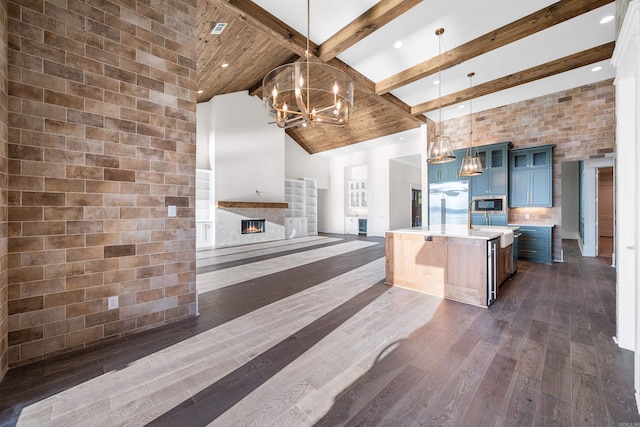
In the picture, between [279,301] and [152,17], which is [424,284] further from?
[152,17]

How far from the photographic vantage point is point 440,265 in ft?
11.4

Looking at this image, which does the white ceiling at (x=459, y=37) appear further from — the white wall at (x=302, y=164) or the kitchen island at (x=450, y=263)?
the white wall at (x=302, y=164)

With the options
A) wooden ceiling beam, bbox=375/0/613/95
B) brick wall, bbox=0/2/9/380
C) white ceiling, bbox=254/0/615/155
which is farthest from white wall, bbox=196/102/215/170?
brick wall, bbox=0/2/9/380

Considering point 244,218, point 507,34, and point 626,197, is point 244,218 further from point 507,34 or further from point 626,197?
point 626,197

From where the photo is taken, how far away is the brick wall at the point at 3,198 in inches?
71.1

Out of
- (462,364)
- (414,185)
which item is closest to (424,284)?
(462,364)

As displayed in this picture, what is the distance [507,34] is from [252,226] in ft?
24.8

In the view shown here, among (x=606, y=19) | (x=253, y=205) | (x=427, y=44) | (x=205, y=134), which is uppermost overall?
(x=427, y=44)

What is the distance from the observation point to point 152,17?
255 cm

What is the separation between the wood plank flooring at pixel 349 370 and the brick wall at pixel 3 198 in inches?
9.5

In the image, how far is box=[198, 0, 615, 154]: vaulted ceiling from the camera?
364 centimetres

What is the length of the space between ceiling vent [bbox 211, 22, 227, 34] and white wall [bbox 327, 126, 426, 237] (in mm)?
6806

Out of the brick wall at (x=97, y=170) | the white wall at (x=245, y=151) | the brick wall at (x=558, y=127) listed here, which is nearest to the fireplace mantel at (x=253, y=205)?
the white wall at (x=245, y=151)

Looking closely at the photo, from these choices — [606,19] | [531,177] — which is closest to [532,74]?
[606,19]
